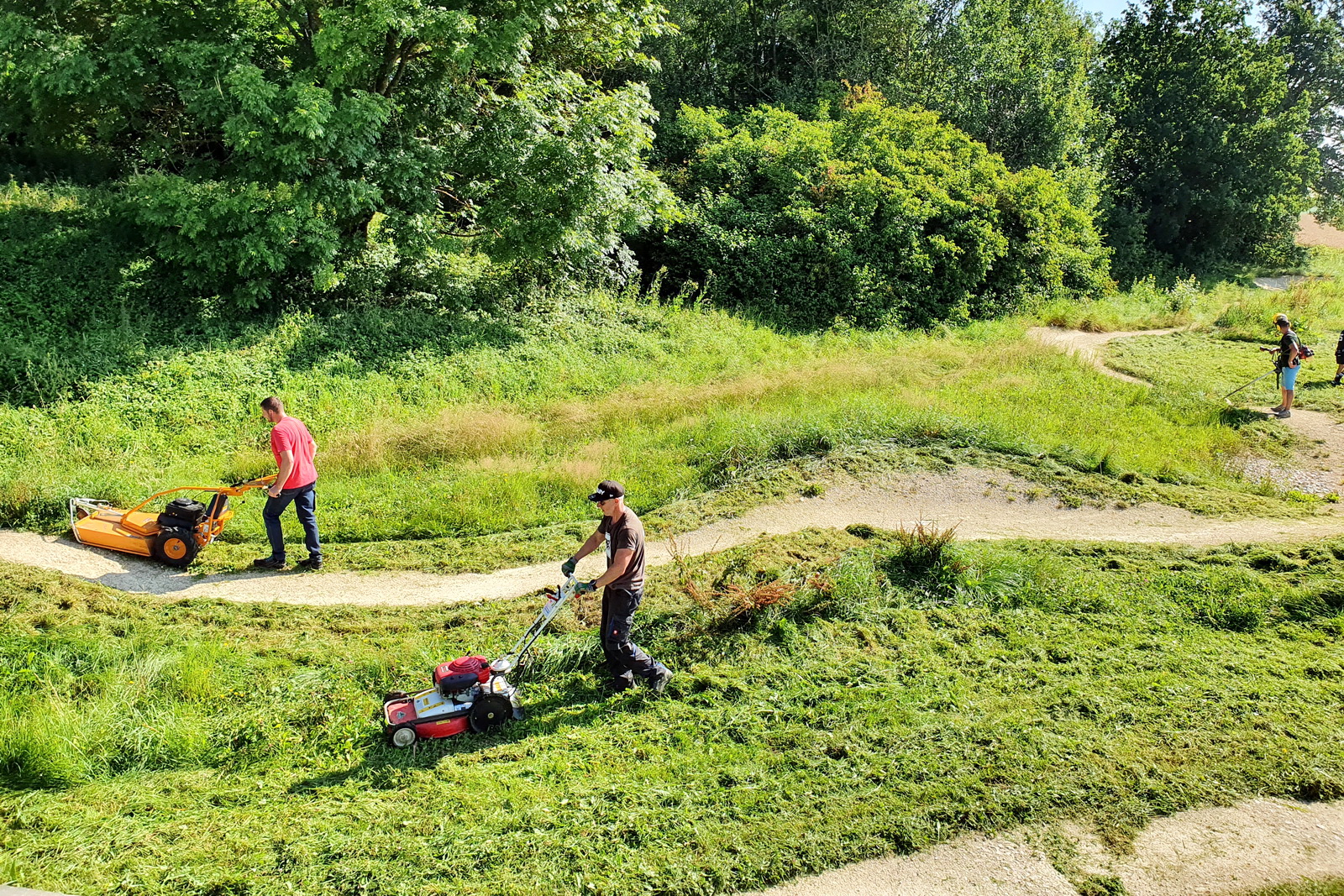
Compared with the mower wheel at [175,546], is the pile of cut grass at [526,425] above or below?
above

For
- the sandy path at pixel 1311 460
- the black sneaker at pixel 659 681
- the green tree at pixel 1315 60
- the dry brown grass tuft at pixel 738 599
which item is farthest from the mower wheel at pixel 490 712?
the green tree at pixel 1315 60

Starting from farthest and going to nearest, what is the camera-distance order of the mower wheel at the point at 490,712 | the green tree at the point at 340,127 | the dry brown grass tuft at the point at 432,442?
the green tree at the point at 340,127 < the dry brown grass tuft at the point at 432,442 < the mower wheel at the point at 490,712

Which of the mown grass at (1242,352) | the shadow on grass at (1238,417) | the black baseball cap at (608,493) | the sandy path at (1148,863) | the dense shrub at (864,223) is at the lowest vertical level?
the sandy path at (1148,863)

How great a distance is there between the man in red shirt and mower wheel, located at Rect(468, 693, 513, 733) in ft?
11.5

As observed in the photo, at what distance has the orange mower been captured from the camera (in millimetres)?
8891

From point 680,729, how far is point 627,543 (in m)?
1.54

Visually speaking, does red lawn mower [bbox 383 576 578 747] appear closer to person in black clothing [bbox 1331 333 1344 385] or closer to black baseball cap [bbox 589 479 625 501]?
black baseball cap [bbox 589 479 625 501]

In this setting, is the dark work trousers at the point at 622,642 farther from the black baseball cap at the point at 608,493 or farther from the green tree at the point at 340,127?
the green tree at the point at 340,127

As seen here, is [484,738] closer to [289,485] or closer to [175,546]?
[289,485]

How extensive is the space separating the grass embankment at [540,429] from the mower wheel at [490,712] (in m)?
2.95

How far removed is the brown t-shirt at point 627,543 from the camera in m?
6.91

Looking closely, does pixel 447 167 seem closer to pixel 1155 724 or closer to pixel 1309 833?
pixel 1155 724

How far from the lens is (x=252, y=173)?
14.1 metres

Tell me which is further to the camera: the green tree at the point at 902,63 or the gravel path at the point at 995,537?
the green tree at the point at 902,63
